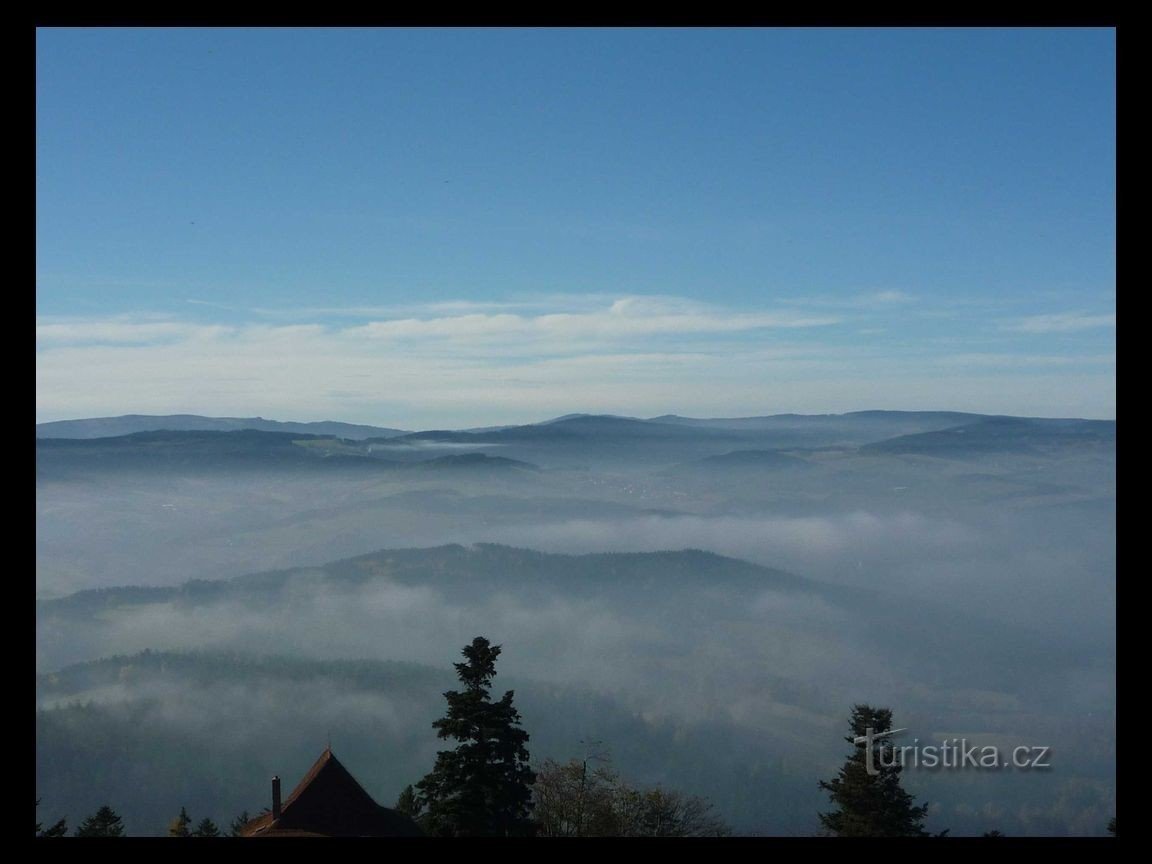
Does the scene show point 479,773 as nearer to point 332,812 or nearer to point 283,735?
point 332,812

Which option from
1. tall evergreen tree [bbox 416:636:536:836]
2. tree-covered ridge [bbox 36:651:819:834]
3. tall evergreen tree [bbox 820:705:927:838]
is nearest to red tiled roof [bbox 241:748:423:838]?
tall evergreen tree [bbox 416:636:536:836]

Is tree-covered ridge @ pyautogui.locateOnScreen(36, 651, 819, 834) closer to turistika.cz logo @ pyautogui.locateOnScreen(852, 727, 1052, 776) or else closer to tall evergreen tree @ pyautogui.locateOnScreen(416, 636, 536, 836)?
tall evergreen tree @ pyautogui.locateOnScreen(416, 636, 536, 836)

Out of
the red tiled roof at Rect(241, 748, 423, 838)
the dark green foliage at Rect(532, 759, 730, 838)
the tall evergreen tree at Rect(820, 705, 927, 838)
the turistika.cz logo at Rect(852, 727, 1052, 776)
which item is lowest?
the red tiled roof at Rect(241, 748, 423, 838)

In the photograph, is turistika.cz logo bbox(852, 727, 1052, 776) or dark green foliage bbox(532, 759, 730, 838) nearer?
turistika.cz logo bbox(852, 727, 1052, 776)

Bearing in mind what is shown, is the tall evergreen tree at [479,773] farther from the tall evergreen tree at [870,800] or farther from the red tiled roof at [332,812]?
the red tiled roof at [332,812]

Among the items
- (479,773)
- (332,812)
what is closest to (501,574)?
A: (332,812)
